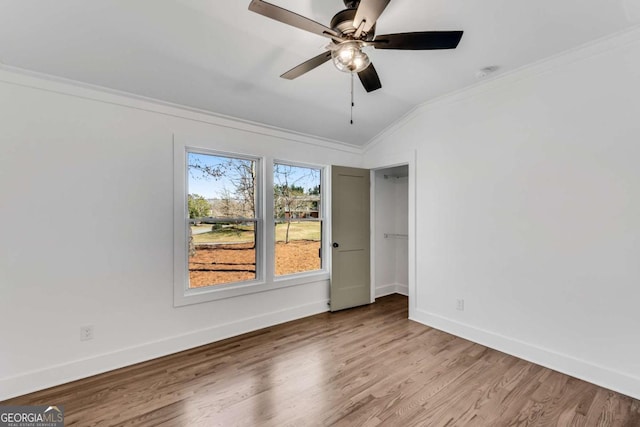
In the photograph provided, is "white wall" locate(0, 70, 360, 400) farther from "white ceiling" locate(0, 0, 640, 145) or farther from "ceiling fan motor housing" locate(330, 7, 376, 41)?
"ceiling fan motor housing" locate(330, 7, 376, 41)

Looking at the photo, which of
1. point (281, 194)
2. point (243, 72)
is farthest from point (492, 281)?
point (243, 72)

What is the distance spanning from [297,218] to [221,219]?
1.11m

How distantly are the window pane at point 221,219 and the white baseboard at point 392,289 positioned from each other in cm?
233

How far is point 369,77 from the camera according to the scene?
215 cm

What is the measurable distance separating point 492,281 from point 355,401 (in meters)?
1.96

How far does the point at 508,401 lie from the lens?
7.07 feet

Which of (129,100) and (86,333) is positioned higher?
(129,100)

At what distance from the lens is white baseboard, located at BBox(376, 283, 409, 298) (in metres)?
4.92

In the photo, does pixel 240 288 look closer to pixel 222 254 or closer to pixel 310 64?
pixel 222 254

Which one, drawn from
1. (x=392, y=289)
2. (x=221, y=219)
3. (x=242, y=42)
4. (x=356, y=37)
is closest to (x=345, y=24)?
(x=356, y=37)

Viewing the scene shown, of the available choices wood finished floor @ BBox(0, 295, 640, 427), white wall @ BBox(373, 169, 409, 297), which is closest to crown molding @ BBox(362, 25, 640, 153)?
white wall @ BBox(373, 169, 409, 297)

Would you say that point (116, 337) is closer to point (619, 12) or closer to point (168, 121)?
point (168, 121)

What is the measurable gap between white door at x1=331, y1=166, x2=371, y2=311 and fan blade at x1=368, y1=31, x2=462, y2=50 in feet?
8.00

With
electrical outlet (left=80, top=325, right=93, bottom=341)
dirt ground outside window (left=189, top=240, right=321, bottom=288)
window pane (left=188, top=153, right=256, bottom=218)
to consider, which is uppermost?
window pane (left=188, top=153, right=256, bottom=218)
